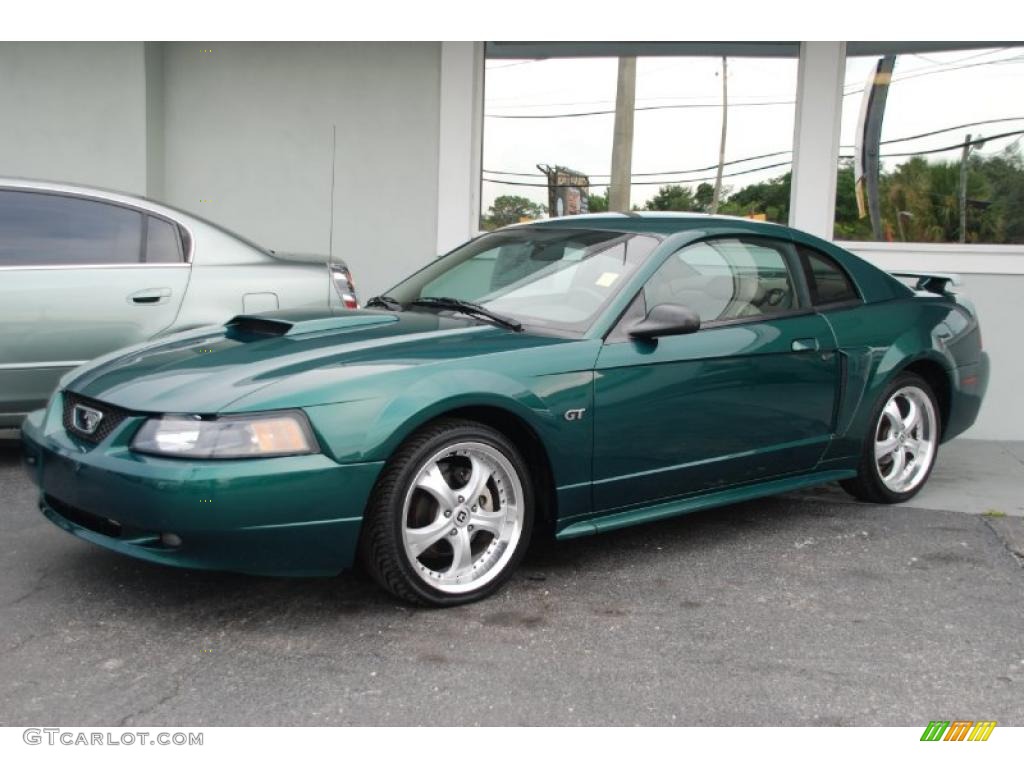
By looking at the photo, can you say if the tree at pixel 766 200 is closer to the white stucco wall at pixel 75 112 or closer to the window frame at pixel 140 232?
the window frame at pixel 140 232

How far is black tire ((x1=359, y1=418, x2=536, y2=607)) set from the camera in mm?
3717

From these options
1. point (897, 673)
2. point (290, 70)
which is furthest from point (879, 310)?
point (290, 70)

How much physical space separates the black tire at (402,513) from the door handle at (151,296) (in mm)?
2744

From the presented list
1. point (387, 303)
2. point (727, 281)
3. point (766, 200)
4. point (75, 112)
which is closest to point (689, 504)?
point (727, 281)

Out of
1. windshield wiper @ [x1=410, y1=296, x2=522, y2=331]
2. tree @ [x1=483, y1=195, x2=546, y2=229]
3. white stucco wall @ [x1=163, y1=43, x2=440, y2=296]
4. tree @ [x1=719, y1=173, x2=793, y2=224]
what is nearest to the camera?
windshield wiper @ [x1=410, y1=296, x2=522, y2=331]

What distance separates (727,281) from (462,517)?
1.69 meters

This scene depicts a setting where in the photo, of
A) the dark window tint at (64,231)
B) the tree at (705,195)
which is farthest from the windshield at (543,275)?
the tree at (705,195)

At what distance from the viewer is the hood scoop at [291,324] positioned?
4262 mm

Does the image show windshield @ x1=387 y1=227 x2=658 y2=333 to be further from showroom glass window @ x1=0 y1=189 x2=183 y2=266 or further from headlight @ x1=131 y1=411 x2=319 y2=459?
showroom glass window @ x1=0 y1=189 x2=183 y2=266

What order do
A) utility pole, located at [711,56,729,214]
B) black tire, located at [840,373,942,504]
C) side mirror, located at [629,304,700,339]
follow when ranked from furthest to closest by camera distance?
utility pole, located at [711,56,729,214], black tire, located at [840,373,942,504], side mirror, located at [629,304,700,339]

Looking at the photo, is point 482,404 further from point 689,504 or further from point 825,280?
point 825,280

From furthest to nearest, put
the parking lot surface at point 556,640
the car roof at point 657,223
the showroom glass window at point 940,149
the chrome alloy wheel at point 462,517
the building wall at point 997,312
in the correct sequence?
1. the showroom glass window at point 940,149
2. the building wall at point 997,312
3. the car roof at point 657,223
4. the chrome alloy wheel at point 462,517
5. the parking lot surface at point 556,640

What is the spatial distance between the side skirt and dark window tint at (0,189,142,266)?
3.15 metres

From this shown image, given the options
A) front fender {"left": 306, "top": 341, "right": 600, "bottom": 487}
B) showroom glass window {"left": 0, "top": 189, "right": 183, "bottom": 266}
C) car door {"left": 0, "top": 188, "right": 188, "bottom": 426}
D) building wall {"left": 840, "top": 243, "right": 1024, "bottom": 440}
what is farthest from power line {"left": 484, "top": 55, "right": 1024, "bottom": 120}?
front fender {"left": 306, "top": 341, "right": 600, "bottom": 487}
